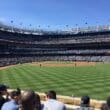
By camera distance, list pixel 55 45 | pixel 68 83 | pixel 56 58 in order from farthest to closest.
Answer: pixel 55 45 < pixel 56 58 < pixel 68 83

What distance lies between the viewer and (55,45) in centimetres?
13650

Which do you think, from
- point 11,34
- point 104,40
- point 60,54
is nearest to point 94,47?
point 104,40

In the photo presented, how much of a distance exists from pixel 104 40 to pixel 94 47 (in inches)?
265

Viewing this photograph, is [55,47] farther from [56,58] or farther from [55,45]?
[56,58]

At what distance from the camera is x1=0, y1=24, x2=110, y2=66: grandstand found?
120 m

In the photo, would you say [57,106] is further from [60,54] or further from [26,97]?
[60,54]

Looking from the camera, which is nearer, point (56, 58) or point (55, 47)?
point (56, 58)

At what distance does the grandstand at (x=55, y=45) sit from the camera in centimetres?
11962

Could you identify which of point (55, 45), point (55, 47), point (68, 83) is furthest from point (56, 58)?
point (68, 83)

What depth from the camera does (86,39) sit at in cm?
13388

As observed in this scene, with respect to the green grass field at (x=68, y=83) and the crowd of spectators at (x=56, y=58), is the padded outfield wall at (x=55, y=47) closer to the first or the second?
the crowd of spectators at (x=56, y=58)

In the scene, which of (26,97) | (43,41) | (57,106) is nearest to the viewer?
(26,97)

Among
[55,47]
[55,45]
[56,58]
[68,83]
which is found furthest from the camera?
[55,47]

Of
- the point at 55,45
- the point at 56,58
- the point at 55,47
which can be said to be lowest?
the point at 56,58
